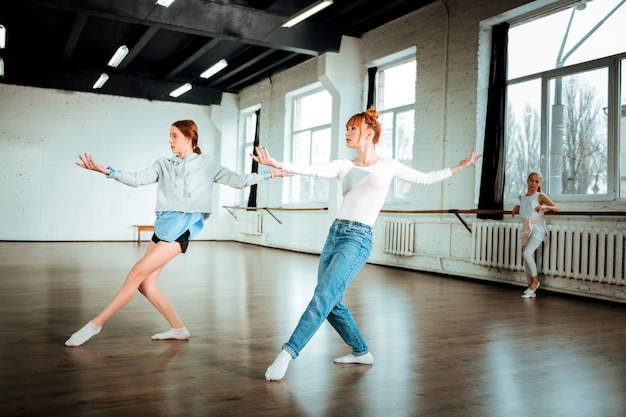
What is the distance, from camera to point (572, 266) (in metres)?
5.76

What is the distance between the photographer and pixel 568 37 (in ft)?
20.6

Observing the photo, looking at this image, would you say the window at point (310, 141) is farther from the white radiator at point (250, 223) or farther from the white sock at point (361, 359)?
the white sock at point (361, 359)

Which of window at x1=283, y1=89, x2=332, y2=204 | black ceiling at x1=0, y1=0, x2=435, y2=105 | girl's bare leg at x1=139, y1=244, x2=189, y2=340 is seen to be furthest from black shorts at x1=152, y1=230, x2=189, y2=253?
window at x1=283, y1=89, x2=332, y2=204

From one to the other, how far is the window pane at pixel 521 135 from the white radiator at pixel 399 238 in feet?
5.35

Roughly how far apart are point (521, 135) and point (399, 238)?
2.42 metres

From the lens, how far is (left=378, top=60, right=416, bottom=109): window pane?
8.73m

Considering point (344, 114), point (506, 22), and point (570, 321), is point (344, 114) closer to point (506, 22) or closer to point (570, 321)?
point (506, 22)

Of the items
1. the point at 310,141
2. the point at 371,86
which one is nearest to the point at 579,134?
the point at 371,86

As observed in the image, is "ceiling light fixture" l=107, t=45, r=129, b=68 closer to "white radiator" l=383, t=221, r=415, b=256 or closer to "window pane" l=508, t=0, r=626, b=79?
A: "white radiator" l=383, t=221, r=415, b=256

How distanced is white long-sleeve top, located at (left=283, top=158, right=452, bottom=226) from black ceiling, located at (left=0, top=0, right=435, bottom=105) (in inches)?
240

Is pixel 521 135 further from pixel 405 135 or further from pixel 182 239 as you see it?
pixel 182 239

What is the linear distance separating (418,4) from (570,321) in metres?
5.51

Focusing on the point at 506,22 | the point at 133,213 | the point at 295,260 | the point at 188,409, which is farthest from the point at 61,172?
the point at 188,409

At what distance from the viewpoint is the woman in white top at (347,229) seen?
98.6 inches
